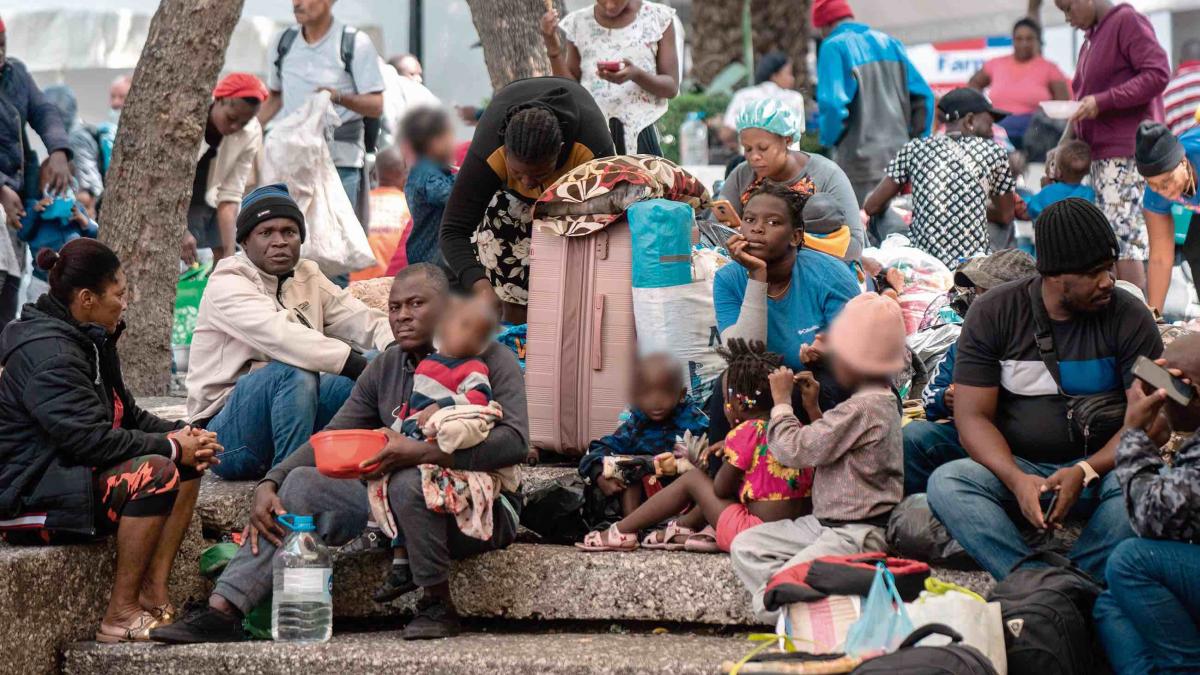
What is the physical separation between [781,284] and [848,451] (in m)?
0.85

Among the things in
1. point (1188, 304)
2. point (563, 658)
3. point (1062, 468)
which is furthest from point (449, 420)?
point (1188, 304)

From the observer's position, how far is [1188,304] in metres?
9.82

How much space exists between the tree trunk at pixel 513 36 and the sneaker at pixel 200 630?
16.1 ft

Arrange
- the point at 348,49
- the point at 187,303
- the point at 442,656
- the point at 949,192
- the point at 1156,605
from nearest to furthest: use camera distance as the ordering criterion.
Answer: the point at 1156,605 < the point at 442,656 < the point at 949,192 < the point at 348,49 < the point at 187,303

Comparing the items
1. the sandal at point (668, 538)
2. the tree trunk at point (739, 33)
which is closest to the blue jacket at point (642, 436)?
the sandal at point (668, 538)

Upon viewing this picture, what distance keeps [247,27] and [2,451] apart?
907cm

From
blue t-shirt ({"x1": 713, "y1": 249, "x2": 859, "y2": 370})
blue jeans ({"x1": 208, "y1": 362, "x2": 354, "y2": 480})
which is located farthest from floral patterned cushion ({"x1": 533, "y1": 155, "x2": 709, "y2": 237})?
blue jeans ({"x1": 208, "y1": 362, "x2": 354, "y2": 480})

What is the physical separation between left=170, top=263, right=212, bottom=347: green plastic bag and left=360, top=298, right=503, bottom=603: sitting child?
4204 mm

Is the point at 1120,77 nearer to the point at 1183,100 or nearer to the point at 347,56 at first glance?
the point at 1183,100

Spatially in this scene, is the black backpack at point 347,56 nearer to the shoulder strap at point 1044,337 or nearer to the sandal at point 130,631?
the sandal at point 130,631

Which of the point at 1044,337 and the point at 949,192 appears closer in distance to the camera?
the point at 1044,337

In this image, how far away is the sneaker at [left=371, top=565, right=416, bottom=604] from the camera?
16.5ft

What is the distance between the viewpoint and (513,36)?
9344 mm

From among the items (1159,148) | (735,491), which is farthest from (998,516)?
(1159,148)
